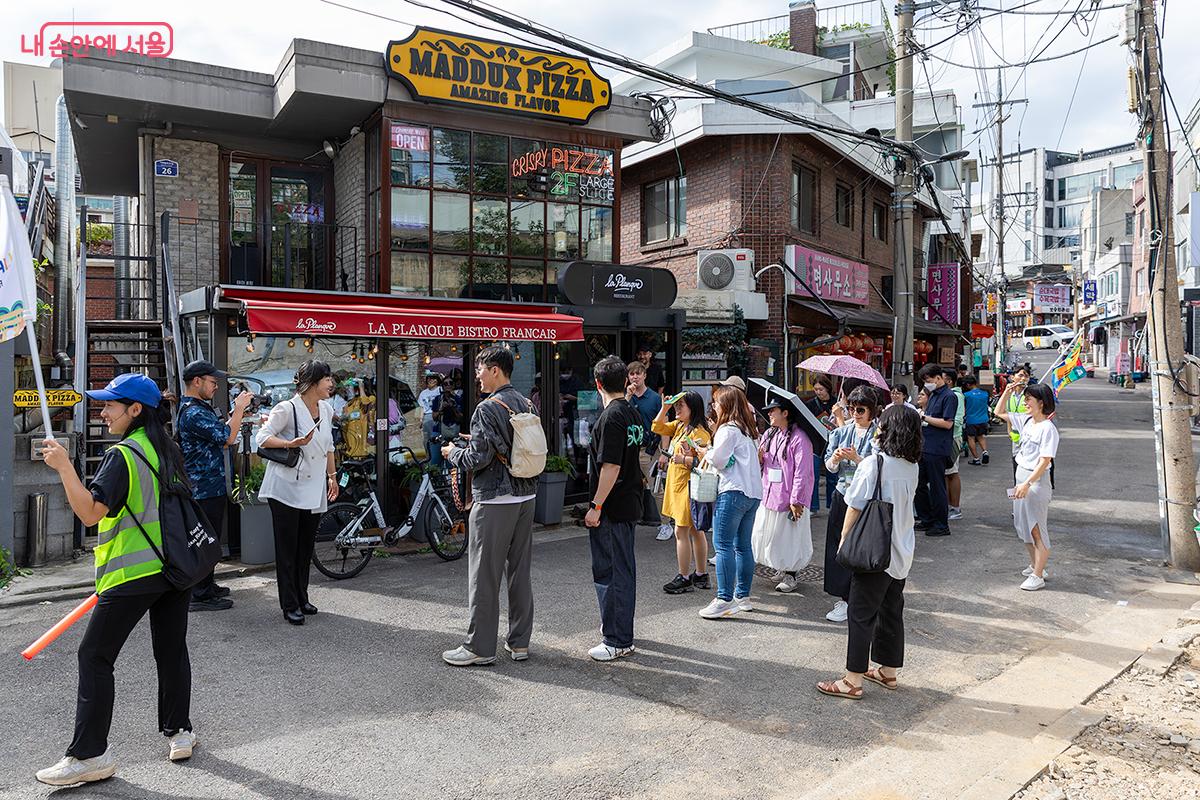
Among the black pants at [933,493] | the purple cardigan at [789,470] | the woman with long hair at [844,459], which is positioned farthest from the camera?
the black pants at [933,493]

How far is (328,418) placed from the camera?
6816 millimetres

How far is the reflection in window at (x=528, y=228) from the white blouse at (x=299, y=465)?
6.53 metres

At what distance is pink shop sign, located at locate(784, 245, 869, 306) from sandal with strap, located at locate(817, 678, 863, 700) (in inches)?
503

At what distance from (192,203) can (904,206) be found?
10934 mm

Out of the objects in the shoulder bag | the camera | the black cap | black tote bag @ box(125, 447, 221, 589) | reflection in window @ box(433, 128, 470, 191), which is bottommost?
black tote bag @ box(125, 447, 221, 589)

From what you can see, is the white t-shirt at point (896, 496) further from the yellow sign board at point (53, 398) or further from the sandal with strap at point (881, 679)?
the yellow sign board at point (53, 398)

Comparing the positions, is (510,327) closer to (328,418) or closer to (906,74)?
(328,418)

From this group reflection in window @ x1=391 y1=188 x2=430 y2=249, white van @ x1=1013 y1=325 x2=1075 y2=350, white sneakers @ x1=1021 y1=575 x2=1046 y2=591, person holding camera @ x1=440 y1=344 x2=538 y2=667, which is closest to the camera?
person holding camera @ x1=440 y1=344 x2=538 y2=667

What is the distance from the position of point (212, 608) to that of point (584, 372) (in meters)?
7.09

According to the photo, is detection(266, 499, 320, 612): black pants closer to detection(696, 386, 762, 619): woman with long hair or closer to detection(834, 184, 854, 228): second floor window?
detection(696, 386, 762, 619): woman with long hair

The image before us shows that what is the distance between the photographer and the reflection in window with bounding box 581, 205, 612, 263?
13430 millimetres

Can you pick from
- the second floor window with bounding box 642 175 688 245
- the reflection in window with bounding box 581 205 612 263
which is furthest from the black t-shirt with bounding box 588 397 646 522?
the second floor window with bounding box 642 175 688 245

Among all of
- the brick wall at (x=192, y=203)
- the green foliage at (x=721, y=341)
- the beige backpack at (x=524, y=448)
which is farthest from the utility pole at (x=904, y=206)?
the brick wall at (x=192, y=203)

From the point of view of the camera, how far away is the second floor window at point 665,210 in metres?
18.4
